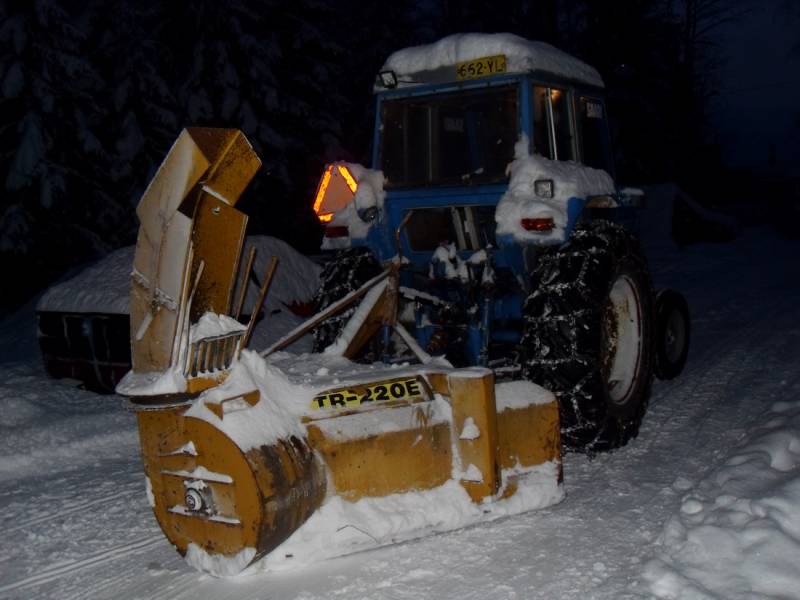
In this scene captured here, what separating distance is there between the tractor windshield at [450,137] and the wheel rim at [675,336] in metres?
2.62

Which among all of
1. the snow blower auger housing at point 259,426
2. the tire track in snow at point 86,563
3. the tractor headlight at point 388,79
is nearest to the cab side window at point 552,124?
the tractor headlight at point 388,79

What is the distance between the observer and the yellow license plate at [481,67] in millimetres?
4938

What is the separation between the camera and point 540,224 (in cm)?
459

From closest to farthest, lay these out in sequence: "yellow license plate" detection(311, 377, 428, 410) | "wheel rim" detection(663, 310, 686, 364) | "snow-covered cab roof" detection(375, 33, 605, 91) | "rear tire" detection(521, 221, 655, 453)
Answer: "yellow license plate" detection(311, 377, 428, 410)
"rear tire" detection(521, 221, 655, 453)
"snow-covered cab roof" detection(375, 33, 605, 91)
"wheel rim" detection(663, 310, 686, 364)

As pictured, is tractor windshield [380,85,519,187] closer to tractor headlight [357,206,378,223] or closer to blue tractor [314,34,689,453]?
blue tractor [314,34,689,453]

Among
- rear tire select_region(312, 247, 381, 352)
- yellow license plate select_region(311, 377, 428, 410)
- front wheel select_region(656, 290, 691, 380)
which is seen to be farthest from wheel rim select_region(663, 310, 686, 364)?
yellow license plate select_region(311, 377, 428, 410)

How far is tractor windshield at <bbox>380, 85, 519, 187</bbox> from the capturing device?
5.11 meters

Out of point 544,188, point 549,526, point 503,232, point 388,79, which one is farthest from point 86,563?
point 388,79

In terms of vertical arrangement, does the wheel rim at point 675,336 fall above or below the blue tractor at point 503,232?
below

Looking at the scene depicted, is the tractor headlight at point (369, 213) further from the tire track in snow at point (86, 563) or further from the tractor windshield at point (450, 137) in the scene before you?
the tire track in snow at point (86, 563)

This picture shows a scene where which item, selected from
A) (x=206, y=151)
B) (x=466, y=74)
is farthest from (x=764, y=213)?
(x=206, y=151)

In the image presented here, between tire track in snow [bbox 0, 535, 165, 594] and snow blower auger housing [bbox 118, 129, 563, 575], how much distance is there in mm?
699

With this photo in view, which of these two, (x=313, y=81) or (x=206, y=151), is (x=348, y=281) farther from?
(x=313, y=81)

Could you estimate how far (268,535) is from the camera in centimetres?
308
